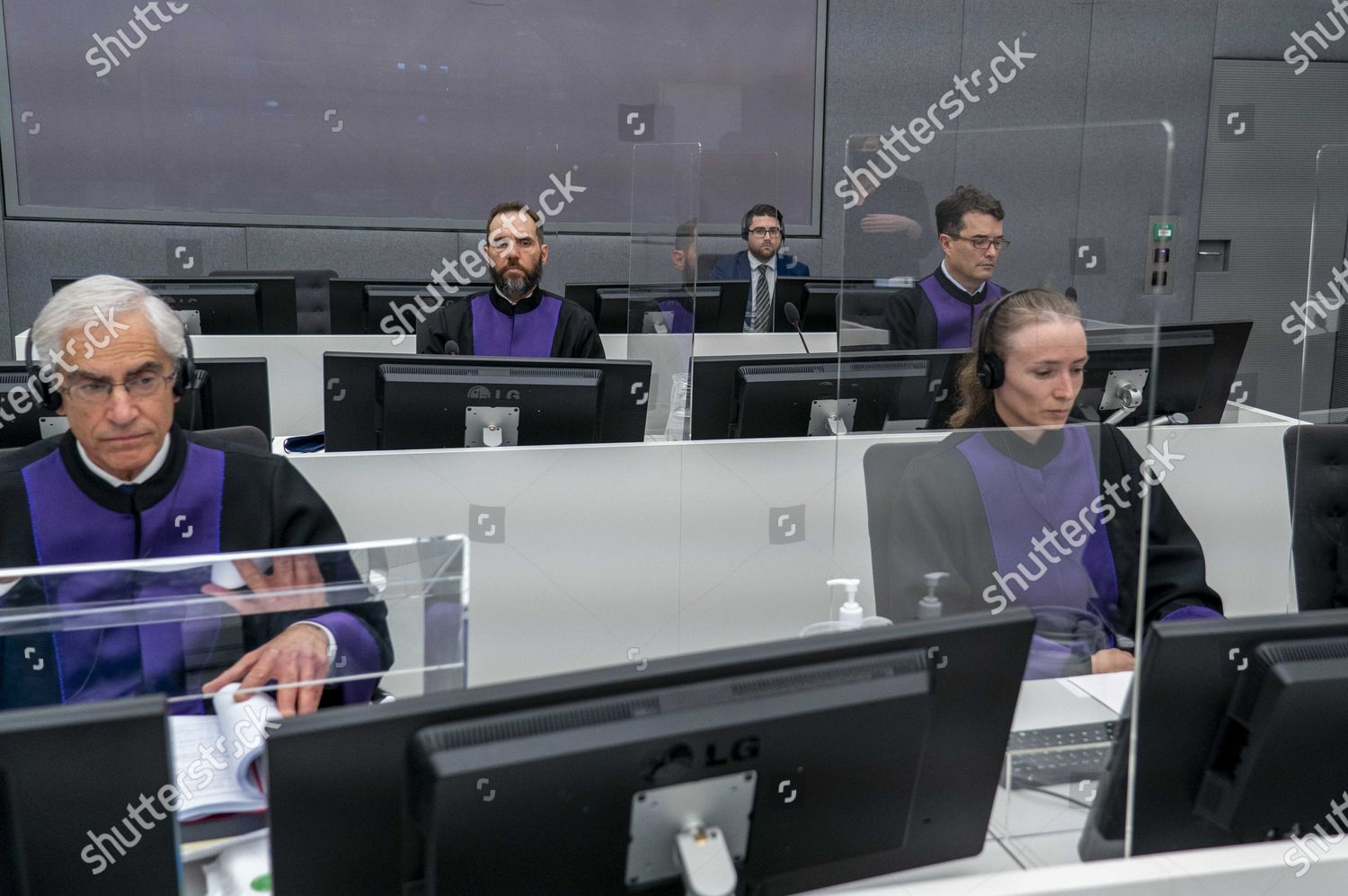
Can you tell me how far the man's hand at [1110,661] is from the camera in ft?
5.16

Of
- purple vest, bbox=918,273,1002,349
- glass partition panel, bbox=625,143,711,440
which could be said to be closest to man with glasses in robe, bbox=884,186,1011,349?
purple vest, bbox=918,273,1002,349

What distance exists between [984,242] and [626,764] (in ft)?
5.17

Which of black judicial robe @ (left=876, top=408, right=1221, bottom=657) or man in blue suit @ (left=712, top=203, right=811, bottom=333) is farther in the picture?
man in blue suit @ (left=712, top=203, right=811, bottom=333)

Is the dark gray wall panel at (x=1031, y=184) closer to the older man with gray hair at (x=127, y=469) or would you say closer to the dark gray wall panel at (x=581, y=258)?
the older man with gray hair at (x=127, y=469)

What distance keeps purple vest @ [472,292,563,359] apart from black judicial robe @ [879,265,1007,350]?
1.65 m

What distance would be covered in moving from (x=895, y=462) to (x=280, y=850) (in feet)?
3.97

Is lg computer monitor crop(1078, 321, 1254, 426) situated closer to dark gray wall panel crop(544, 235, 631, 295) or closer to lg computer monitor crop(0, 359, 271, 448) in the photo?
lg computer monitor crop(0, 359, 271, 448)

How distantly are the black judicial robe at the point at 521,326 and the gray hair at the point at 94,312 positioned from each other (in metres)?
1.91

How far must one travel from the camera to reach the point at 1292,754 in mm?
912

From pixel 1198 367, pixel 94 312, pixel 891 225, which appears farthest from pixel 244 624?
pixel 1198 367

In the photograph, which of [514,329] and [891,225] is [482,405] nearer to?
[891,225]

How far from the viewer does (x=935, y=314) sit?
2.20m

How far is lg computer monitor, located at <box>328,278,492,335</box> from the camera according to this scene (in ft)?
12.8


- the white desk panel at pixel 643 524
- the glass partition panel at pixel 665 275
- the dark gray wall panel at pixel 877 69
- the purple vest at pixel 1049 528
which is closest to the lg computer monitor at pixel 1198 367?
the white desk panel at pixel 643 524
